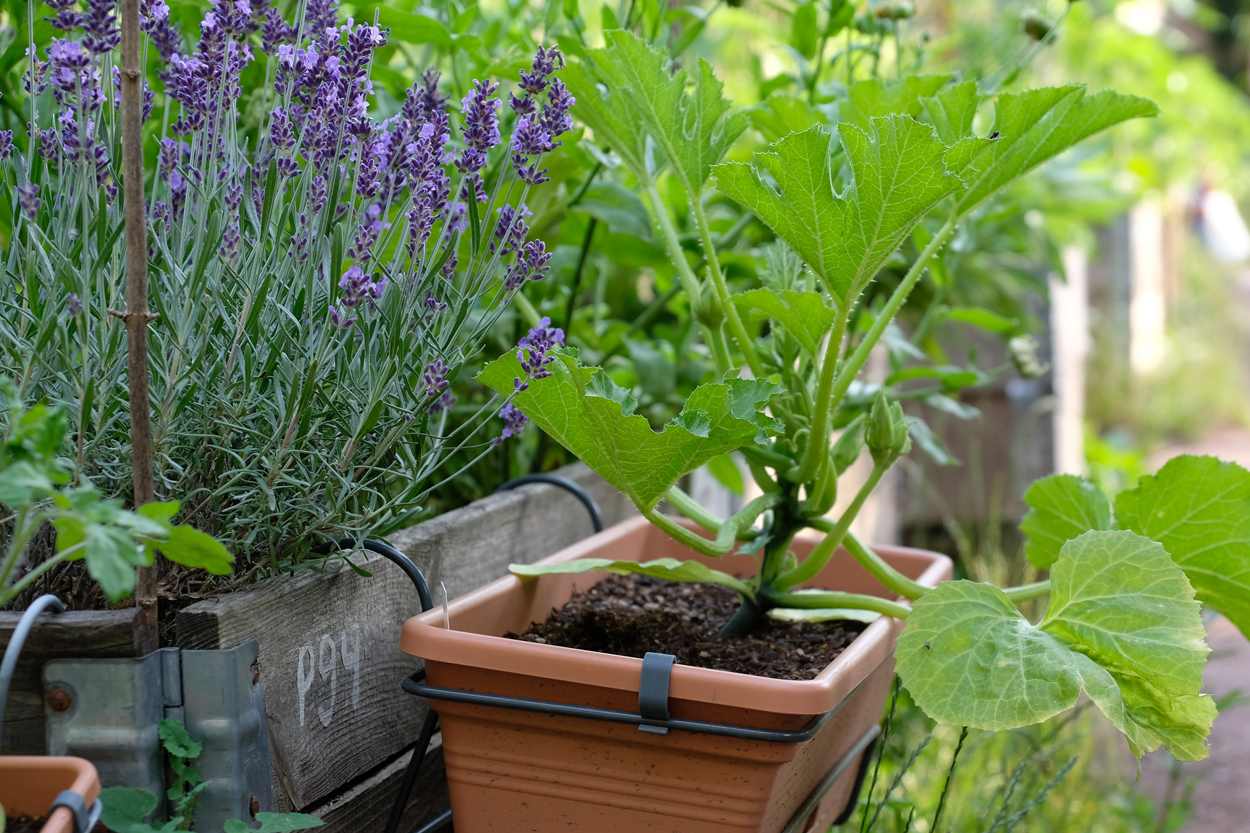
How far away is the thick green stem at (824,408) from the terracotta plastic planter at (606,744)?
161mm

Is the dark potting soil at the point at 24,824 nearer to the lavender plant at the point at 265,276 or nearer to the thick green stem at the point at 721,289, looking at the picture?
the lavender plant at the point at 265,276

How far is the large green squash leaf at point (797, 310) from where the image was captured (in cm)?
Answer: 86

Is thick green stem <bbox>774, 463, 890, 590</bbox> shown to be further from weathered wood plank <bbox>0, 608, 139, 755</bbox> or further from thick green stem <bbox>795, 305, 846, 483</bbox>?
weathered wood plank <bbox>0, 608, 139, 755</bbox>

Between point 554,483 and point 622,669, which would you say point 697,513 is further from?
point 622,669

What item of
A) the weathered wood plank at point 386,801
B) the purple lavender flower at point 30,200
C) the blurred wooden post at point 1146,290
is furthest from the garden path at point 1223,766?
the blurred wooden post at point 1146,290

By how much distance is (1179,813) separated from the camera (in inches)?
75.5

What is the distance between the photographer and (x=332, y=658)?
0.90 metres

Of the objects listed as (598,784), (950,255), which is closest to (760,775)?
(598,784)

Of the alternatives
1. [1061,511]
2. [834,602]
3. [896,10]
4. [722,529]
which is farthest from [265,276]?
[896,10]

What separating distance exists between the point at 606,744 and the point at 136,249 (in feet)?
1.64

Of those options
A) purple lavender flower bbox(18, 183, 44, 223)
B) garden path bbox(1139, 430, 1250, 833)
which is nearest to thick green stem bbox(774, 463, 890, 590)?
purple lavender flower bbox(18, 183, 44, 223)

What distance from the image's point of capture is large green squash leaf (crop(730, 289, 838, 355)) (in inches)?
34.0

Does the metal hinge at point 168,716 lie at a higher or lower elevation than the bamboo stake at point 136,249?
lower

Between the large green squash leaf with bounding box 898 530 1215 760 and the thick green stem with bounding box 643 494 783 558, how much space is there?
21 centimetres
